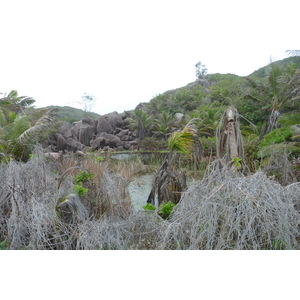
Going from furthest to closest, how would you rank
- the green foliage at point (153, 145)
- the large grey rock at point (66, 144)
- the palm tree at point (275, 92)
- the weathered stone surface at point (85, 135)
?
the weathered stone surface at point (85, 135), the large grey rock at point (66, 144), the green foliage at point (153, 145), the palm tree at point (275, 92)

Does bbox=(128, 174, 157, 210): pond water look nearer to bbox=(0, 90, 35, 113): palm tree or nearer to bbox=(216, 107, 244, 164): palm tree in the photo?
bbox=(216, 107, 244, 164): palm tree

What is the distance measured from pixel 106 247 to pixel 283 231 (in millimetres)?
2121

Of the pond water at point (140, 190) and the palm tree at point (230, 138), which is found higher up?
the palm tree at point (230, 138)

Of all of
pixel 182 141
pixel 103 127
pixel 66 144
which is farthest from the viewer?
pixel 103 127

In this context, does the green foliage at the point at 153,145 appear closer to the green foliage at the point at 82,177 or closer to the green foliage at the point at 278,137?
the green foliage at the point at 278,137

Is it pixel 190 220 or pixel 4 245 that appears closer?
pixel 190 220

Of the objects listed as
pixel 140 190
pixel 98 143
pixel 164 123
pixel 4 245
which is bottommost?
pixel 140 190

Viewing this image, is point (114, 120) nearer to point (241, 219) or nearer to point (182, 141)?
point (182, 141)

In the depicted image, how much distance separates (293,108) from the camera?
1553 centimetres

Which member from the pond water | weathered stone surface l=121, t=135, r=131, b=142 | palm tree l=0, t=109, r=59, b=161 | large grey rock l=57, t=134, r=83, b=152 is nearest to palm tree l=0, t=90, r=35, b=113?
palm tree l=0, t=109, r=59, b=161

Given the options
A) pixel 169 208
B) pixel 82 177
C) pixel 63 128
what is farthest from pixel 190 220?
pixel 63 128

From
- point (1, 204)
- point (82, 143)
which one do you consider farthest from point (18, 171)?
point (82, 143)

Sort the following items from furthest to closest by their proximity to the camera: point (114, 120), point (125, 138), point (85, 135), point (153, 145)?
point (114, 120)
point (85, 135)
point (125, 138)
point (153, 145)

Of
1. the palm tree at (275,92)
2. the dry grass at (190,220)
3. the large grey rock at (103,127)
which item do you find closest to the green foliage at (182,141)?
the dry grass at (190,220)
